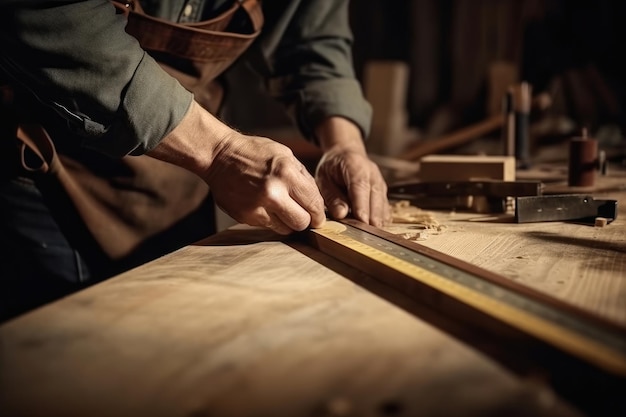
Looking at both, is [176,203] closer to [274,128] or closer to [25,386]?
[25,386]

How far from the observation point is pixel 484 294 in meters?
0.85

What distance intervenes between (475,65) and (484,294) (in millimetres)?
4380

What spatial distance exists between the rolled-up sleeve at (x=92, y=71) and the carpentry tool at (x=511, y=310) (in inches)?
17.7

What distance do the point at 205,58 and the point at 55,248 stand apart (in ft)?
2.21

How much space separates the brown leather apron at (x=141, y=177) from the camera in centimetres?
158

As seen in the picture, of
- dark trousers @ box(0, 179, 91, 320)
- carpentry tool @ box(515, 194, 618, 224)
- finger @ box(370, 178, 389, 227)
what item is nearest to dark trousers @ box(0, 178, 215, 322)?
dark trousers @ box(0, 179, 91, 320)

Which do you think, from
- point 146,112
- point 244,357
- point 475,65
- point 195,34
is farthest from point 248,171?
point 475,65

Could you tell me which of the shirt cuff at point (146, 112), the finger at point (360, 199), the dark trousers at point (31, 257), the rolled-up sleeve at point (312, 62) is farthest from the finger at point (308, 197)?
the dark trousers at point (31, 257)

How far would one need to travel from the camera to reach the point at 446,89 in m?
5.02

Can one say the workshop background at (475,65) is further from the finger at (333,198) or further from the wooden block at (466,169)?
the finger at (333,198)

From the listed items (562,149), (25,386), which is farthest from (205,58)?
(562,149)

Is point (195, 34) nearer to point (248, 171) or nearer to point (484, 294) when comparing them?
point (248, 171)

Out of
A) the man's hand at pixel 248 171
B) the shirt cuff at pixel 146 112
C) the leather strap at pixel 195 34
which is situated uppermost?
the leather strap at pixel 195 34

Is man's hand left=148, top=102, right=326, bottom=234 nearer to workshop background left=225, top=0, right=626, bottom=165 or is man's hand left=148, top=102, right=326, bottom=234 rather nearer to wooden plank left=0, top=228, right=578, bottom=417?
wooden plank left=0, top=228, right=578, bottom=417
